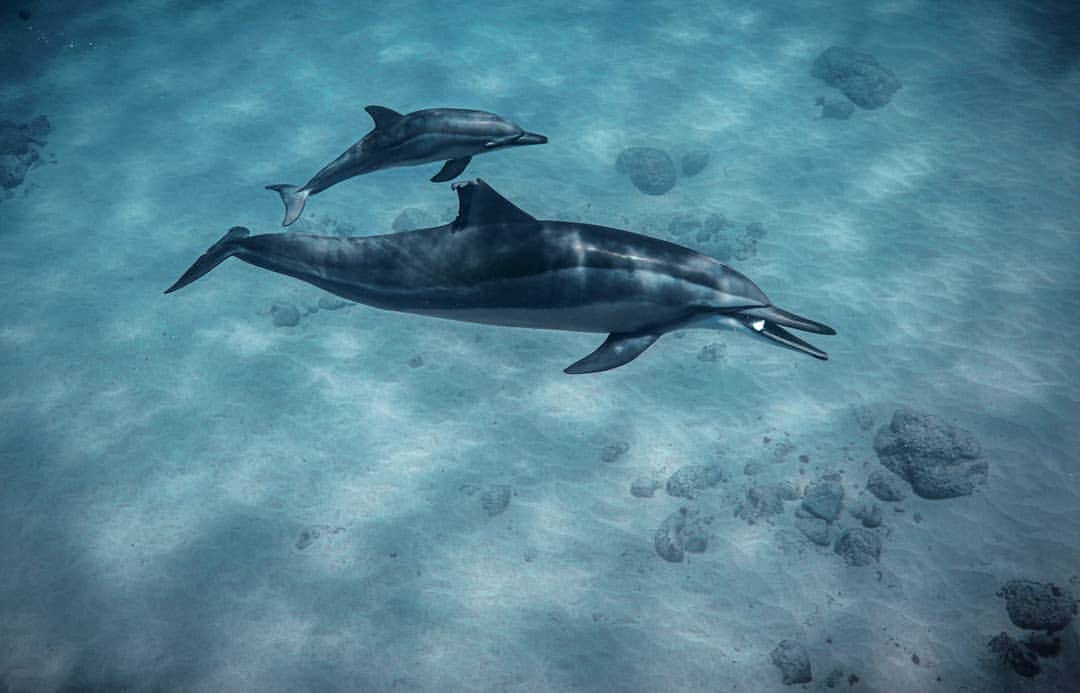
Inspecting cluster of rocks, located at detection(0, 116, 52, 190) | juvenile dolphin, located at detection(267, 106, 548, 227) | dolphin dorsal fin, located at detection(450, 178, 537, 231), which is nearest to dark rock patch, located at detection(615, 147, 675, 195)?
juvenile dolphin, located at detection(267, 106, 548, 227)

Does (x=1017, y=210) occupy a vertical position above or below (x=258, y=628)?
above

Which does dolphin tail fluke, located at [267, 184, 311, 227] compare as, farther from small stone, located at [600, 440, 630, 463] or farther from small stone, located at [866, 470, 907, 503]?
small stone, located at [866, 470, 907, 503]

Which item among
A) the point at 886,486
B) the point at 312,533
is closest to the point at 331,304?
the point at 312,533

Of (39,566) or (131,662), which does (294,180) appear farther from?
(131,662)

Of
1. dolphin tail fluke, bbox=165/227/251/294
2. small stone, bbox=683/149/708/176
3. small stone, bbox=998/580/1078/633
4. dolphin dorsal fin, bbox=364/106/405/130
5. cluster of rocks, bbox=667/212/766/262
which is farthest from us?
small stone, bbox=683/149/708/176

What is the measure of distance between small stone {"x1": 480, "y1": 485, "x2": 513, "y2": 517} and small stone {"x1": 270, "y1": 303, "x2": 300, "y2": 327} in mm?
5616

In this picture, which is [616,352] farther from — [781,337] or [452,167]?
[452,167]

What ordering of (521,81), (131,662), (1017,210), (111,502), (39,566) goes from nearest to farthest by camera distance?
(131,662)
(39,566)
(111,502)
(1017,210)
(521,81)

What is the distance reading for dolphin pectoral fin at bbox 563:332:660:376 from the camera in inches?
161

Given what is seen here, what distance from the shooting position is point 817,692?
5.82 meters

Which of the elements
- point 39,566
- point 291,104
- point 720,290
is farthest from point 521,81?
point 39,566

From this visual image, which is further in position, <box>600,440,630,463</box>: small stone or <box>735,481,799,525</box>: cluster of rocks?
<box>600,440,630,463</box>: small stone

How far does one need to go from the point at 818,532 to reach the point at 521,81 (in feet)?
46.0

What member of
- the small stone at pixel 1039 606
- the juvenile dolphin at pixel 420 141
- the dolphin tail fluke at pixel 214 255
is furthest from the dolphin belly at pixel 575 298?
the small stone at pixel 1039 606
